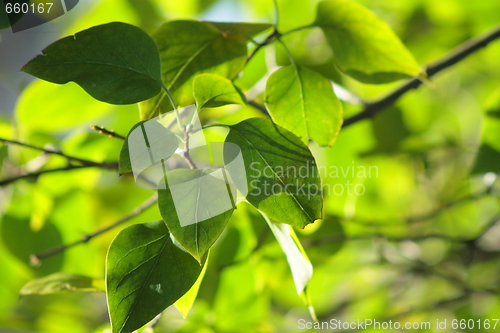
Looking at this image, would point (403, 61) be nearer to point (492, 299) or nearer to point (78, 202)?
point (78, 202)

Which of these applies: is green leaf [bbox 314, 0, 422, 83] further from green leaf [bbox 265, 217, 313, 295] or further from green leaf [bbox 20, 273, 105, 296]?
green leaf [bbox 20, 273, 105, 296]

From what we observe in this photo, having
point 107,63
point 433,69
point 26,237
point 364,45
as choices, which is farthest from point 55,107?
point 433,69

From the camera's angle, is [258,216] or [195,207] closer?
[195,207]

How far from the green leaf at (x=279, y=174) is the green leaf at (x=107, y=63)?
83mm

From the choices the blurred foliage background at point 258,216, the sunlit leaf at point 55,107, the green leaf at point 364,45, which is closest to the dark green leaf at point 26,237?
the blurred foliage background at point 258,216

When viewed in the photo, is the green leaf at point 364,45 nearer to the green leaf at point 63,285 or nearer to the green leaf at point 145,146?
the green leaf at point 145,146

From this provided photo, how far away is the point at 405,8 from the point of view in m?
0.77

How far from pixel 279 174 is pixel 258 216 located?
0.82ft

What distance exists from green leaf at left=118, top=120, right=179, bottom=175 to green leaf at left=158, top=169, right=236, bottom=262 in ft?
0.06

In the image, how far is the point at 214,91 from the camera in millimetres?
282

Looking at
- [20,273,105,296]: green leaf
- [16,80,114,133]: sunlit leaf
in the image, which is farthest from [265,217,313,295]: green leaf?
[16,80,114,133]: sunlit leaf

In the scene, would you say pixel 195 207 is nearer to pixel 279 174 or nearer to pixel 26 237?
pixel 279 174

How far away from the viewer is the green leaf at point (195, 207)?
24 centimetres

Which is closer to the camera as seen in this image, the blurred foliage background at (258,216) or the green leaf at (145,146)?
the green leaf at (145,146)
